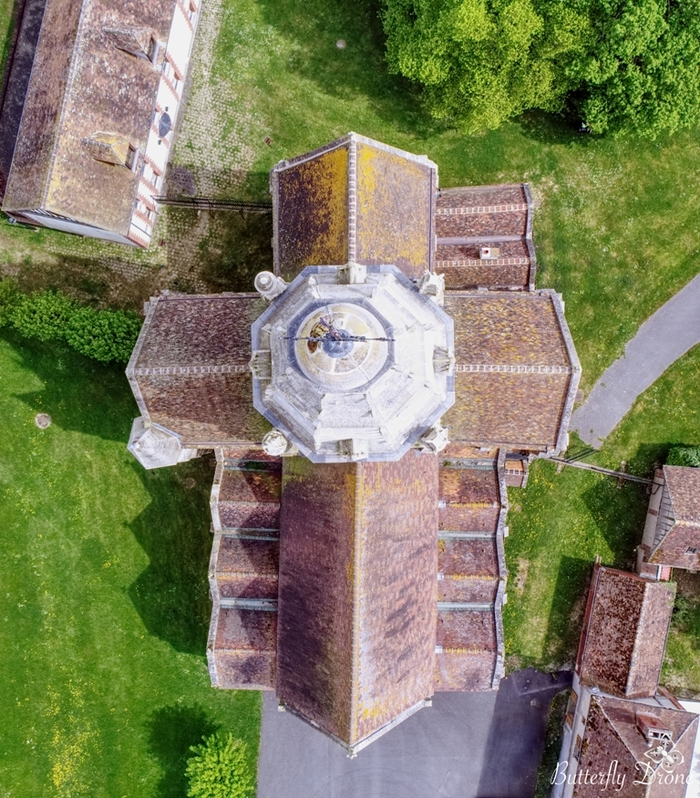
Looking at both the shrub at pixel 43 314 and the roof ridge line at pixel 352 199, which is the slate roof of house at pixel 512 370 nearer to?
the roof ridge line at pixel 352 199

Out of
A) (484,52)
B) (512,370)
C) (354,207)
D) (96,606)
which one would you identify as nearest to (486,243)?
(484,52)

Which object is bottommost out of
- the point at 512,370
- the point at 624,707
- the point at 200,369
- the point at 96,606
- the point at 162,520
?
the point at 624,707

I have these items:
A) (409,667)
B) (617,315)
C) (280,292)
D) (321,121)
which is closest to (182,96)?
(321,121)

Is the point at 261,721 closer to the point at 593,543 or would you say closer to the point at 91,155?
the point at 593,543

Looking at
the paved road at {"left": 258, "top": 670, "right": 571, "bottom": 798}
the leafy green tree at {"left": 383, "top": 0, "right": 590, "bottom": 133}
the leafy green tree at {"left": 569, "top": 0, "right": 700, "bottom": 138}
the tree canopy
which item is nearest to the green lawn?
the paved road at {"left": 258, "top": 670, "right": 571, "bottom": 798}

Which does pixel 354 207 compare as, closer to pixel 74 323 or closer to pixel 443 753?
pixel 74 323

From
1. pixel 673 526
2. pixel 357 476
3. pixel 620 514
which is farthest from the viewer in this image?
pixel 620 514

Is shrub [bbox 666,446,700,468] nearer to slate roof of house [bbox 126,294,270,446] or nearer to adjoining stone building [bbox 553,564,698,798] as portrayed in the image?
adjoining stone building [bbox 553,564,698,798]
